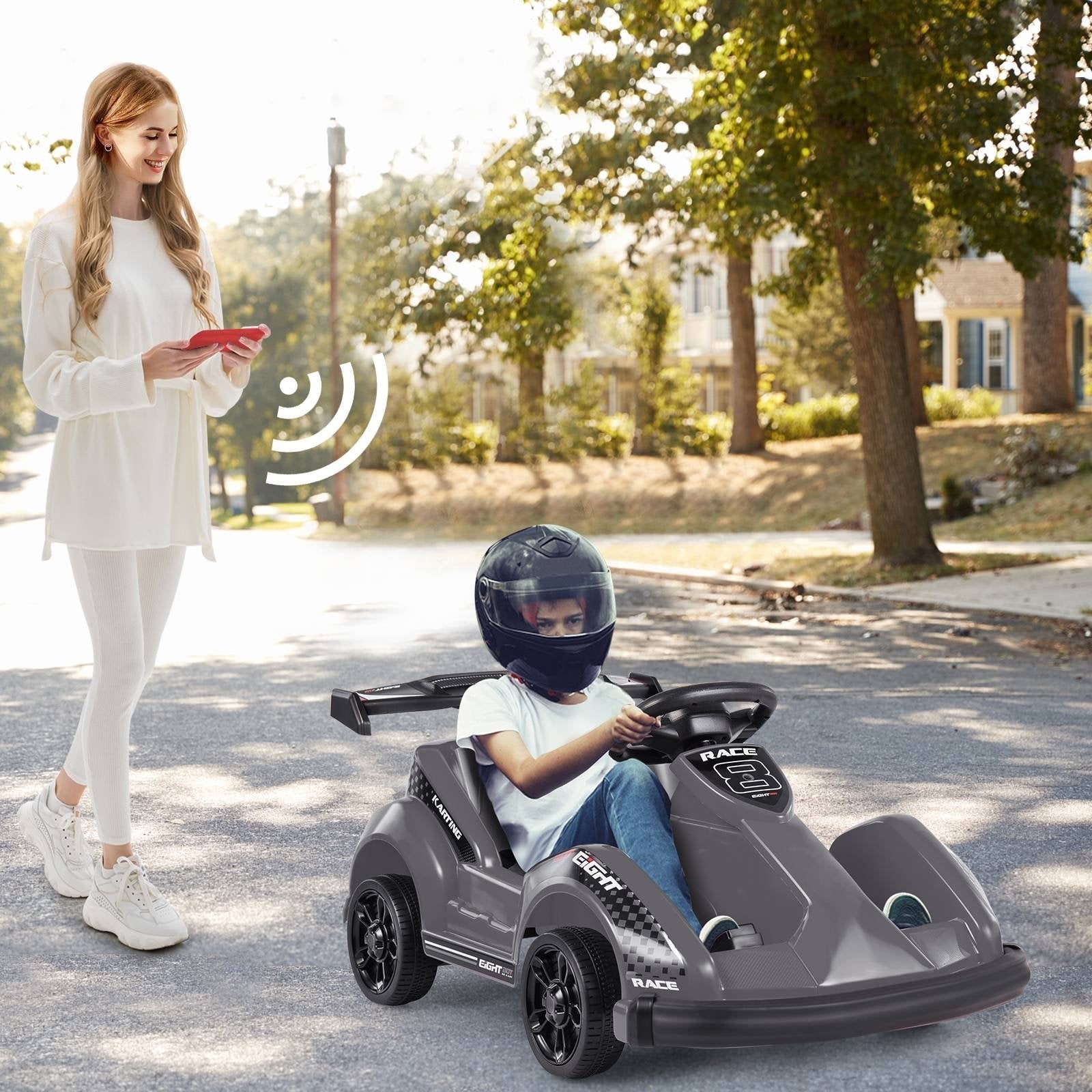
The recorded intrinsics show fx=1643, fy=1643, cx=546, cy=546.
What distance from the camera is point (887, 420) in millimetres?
17531

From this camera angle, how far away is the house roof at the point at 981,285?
43.0 m

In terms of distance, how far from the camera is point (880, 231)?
1698cm

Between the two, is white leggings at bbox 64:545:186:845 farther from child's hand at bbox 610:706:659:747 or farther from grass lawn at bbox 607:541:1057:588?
grass lawn at bbox 607:541:1057:588

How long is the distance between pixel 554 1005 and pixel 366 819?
277 cm

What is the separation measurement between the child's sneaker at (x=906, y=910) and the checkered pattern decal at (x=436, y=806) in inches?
41.0

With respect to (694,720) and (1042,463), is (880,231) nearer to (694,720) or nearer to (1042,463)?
(1042,463)

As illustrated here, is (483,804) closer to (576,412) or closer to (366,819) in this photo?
(366,819)

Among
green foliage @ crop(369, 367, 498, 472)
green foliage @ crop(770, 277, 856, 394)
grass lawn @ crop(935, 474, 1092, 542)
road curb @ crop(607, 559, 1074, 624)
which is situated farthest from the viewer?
green foliage @ crop(770, 277, 856, 394)

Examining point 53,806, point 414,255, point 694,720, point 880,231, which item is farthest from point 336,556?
point 694,720

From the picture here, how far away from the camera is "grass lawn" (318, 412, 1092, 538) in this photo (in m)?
26.6

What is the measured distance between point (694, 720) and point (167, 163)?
230 cm

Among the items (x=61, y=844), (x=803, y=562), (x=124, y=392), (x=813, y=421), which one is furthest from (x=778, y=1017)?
(x=813, y=421)

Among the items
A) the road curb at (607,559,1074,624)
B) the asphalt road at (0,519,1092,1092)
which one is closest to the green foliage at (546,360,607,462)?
the road curb at (607,559,1074,624)

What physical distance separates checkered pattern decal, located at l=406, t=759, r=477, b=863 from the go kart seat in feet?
0.23
